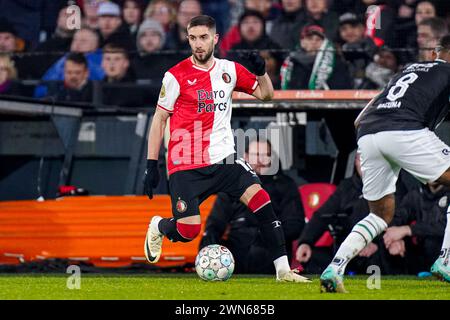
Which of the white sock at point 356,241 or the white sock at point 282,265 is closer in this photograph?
the white sock at point 356,241

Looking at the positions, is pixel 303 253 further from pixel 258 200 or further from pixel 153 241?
pixel 258 200

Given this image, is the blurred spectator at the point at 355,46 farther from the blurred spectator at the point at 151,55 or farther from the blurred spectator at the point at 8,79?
the blurred spectator at the point at 8,79

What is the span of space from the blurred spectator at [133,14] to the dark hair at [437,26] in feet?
13.6

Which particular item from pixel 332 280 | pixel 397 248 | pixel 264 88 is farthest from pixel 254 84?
pixel 397 248

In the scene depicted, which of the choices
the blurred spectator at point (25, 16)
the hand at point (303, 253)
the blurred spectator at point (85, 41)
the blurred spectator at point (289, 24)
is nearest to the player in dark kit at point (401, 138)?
the hand at point (303, 253)

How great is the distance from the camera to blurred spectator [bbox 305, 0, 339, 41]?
588 inches

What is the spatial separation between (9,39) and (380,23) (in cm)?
538

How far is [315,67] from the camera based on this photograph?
1459cm

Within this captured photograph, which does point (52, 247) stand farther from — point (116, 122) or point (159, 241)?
point (159, 241)

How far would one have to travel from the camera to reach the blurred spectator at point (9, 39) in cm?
1642

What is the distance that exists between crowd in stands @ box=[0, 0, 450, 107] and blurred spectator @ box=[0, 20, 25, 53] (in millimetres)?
14

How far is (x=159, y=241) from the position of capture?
11.3 metres

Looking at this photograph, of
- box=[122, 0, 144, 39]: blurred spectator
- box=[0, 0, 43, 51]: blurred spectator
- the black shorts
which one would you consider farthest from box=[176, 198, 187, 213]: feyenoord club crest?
box=[0, 0, 43, 51]: blurred spectator
